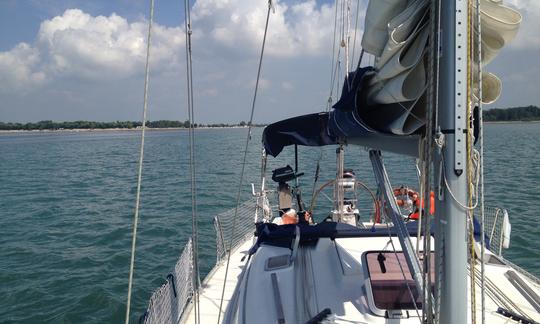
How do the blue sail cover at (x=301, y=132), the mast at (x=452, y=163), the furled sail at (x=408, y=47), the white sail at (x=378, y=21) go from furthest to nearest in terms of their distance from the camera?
the blue sail cover at (x=301, y=132) → the white sail at (x=378, y=21) → the furled sail at (x=408, y=47) → the mast at (x=452, y=163)

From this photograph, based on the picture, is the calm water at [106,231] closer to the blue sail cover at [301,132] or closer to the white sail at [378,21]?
the blue sail cover at [301,132]

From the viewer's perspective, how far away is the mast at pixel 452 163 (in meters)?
2.02

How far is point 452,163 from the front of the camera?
Result: 208 cm

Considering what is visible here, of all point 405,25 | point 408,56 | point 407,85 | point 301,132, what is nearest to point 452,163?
point 407,85

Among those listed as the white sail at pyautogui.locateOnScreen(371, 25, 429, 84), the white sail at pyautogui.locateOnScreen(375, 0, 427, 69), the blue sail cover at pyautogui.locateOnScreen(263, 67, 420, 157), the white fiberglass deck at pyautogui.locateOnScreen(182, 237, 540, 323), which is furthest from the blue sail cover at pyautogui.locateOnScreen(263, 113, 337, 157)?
the white sail at pyautogui.locateOnScreen(375, 0, 427, 69)

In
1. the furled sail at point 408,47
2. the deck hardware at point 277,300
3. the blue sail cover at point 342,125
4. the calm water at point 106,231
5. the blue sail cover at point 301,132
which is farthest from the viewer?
the calm water at point 106,231

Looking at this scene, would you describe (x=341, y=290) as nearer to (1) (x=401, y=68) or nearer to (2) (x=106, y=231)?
(1) (x=401, y=68)

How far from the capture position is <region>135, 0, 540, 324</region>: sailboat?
2082 mm

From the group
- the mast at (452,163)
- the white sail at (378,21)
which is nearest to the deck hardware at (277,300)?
the mast at (452,163)

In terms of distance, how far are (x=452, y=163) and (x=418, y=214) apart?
1.55 m

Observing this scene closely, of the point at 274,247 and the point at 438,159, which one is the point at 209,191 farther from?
the point at 438,159

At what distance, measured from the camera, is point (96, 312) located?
24.8 ft

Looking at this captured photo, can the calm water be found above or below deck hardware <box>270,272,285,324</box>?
below

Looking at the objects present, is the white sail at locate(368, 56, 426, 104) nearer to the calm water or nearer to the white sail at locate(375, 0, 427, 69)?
the white sail at locate(375, 0, 427, 69)
